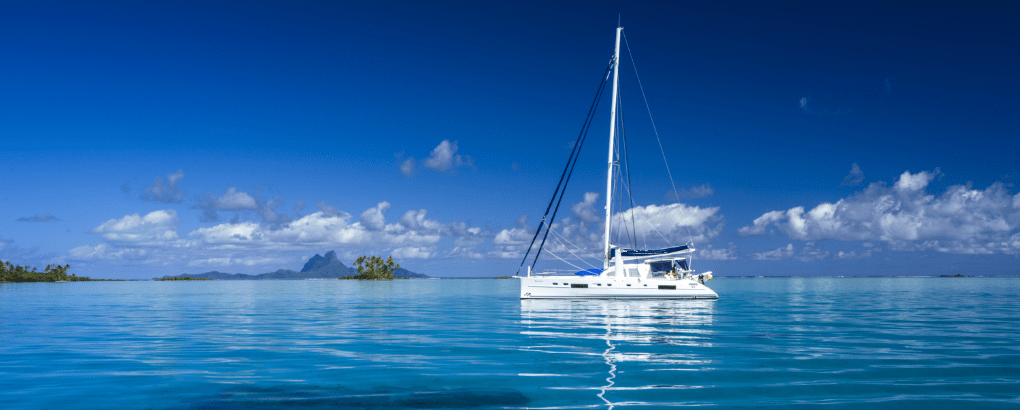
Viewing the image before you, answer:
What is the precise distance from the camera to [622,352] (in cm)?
1647

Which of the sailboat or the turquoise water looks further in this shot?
the sailboat

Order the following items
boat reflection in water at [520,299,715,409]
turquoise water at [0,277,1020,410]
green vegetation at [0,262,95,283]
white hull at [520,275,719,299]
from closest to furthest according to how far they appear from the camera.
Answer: turquoise water at [0,277,1020,410], boat reflection in water at [520,299,715,409], white hull at [520,275,719,299], green vegetation at [0,262,95,283]

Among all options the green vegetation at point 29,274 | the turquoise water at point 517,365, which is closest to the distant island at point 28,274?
the green vegetation at point 29,274

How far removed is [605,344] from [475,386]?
752 cm

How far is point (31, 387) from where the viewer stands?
12.1 metres

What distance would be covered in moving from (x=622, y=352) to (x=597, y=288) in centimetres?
2567

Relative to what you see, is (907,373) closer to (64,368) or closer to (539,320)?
(539,320)

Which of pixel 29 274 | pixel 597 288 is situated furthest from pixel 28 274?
pixel 597 288

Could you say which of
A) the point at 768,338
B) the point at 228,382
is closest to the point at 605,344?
the point at 768,338

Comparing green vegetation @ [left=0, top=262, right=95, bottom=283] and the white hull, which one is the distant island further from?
the white hull

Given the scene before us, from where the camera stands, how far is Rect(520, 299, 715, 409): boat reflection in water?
1129 cm

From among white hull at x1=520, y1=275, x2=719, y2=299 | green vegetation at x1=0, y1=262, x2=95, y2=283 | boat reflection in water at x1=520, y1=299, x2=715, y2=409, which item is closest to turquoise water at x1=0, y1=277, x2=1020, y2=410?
boat reflection in water at x1=520, y1=299, x2=715, y2=409

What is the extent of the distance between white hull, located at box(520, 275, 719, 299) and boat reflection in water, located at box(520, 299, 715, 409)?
1003 centimetres

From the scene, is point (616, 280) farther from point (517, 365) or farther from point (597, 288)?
point (517, 365)
